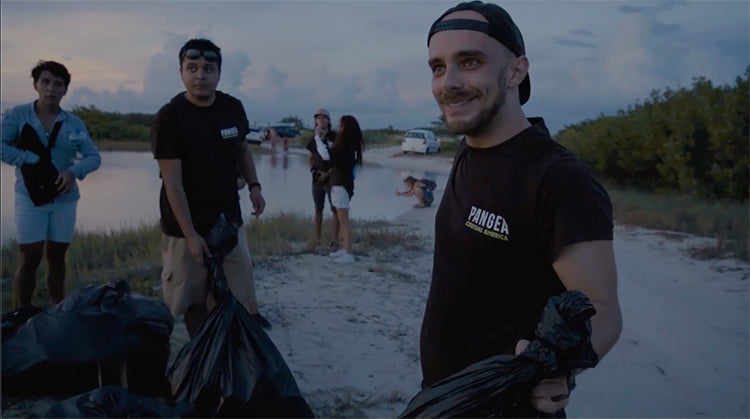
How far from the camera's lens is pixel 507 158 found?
66.3 inches

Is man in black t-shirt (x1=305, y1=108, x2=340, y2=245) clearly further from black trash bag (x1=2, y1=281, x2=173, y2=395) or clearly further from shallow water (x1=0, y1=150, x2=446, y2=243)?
black trash bag (x1=2, y1=281, x2=173, y2=395)

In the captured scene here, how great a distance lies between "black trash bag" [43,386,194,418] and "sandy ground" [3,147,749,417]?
124cm

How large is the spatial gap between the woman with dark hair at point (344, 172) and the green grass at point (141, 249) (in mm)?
679

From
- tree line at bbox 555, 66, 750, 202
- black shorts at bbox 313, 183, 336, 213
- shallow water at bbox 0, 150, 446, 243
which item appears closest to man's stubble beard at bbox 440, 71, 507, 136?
black shorts at bbox 313, 183, 336, 213

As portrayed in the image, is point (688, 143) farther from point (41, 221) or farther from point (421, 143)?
point (421, 143)

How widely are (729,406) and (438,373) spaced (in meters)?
2.75

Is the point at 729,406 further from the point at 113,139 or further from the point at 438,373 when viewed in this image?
the point at 113,139

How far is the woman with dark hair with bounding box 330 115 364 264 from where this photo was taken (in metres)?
6.95

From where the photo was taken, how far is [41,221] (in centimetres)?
426

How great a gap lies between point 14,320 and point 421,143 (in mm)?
30283

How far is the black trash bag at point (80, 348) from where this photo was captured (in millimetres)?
3184

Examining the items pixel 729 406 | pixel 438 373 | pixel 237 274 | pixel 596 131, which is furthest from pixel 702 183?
pixel 438 373

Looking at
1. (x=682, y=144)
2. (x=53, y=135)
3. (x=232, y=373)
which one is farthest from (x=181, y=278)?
(x=682, y=144)

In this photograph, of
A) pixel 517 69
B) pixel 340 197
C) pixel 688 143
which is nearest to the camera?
pixel 517 69
